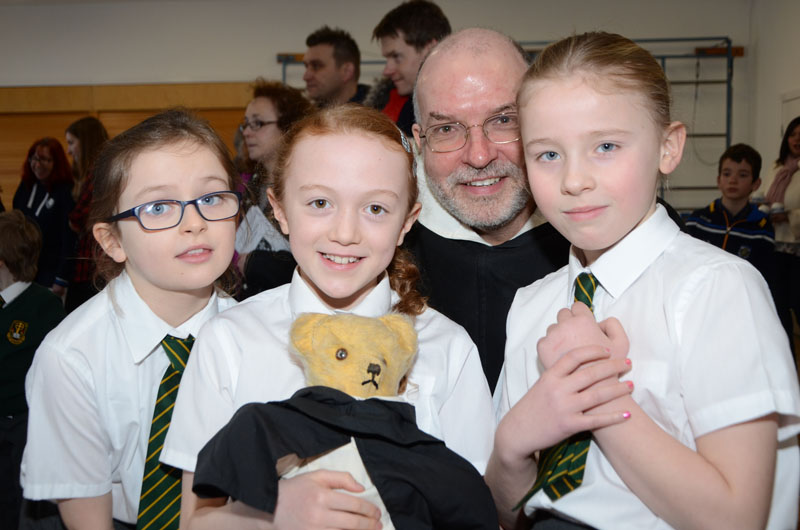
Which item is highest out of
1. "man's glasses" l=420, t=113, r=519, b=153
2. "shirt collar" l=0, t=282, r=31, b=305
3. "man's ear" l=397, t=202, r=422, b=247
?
"man's glasses" l=420, t=113, r=519, b=153

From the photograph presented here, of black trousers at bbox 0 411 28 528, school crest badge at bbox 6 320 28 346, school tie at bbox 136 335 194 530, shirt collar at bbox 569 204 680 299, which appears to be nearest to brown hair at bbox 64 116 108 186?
school crest badge at bbox 6 320 28 346

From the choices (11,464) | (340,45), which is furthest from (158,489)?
(340,45)

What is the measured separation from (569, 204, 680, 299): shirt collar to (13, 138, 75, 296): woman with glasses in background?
13.1 feet

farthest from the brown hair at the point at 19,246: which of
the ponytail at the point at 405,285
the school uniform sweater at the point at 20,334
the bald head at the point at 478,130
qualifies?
the ponytail at the point at 405,285

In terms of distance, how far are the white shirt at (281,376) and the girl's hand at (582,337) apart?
0.26 metres

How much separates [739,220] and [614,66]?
13.3ft


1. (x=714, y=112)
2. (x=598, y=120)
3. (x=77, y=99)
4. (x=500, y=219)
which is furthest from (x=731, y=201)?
(x=77, y=99)

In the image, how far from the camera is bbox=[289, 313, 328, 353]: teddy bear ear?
1202 mm

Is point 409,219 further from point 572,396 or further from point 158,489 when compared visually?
point 158,489

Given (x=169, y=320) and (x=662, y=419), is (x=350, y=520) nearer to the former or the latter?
(x=662, y=419)

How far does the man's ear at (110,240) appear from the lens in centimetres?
160

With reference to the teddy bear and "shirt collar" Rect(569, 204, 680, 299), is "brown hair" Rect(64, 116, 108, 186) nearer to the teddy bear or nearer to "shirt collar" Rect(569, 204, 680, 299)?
the teddy bear

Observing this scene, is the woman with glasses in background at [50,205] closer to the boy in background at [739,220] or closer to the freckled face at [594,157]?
the freckled face at [594,157]

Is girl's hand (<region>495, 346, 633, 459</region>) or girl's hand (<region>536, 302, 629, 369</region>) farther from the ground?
girl's hand (<region>536, 302, 629, 369</region>)
